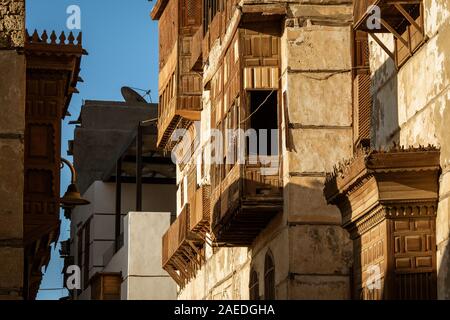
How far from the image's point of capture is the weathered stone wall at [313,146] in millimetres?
29656

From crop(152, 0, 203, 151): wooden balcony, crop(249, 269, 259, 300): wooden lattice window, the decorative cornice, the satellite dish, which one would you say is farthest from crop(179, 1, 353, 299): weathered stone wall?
the satellite dish

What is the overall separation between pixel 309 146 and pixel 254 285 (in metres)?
3.93

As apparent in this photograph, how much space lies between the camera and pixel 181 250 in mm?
40438

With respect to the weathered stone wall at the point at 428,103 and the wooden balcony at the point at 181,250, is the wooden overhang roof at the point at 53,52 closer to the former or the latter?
the wooden balcony at the point at 181,250

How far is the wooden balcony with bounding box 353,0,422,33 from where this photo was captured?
21.4m

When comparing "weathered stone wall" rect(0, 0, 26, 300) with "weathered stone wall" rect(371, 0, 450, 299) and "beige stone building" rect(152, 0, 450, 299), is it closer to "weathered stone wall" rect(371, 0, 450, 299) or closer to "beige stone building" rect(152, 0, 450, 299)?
"beige stone building" rect(152, 0, 450, 299)

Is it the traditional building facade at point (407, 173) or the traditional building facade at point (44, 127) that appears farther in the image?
the traditional building facade at point (44, 127)

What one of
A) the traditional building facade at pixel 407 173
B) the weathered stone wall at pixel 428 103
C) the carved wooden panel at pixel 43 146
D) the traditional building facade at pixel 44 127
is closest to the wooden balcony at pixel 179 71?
the traditional building facade at pixel 44 127

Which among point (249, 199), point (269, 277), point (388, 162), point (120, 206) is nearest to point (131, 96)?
point (120, 206)

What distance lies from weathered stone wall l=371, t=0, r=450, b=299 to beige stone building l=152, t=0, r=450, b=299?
32 millimetres

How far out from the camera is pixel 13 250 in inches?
1084

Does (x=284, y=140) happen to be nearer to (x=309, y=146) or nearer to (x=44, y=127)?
(x=309, y=146)

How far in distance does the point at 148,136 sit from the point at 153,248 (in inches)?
191

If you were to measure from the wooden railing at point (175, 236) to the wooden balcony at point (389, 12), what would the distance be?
16.0m
